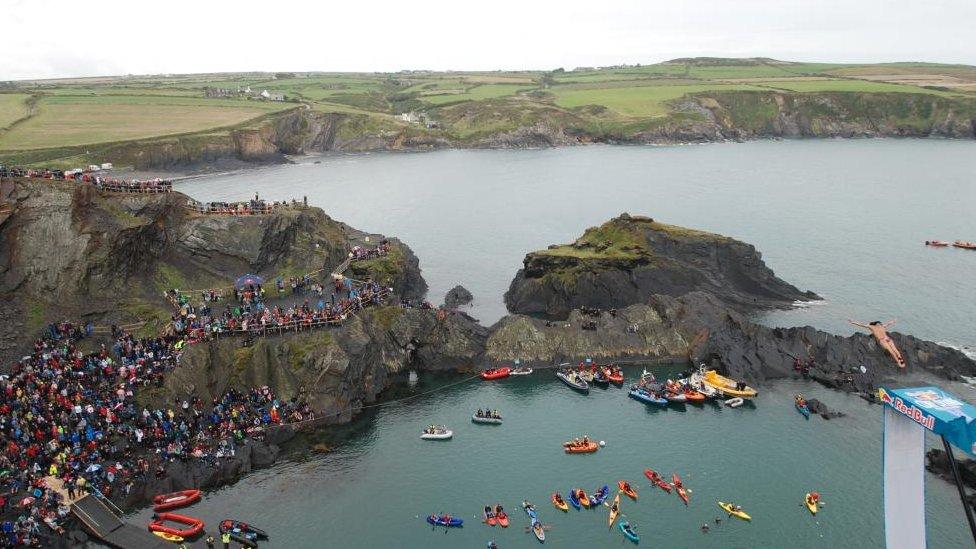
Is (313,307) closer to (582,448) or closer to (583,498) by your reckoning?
(582,448)

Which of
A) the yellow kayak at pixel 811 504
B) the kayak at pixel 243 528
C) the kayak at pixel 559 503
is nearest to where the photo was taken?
the kayak at pixel 243 528

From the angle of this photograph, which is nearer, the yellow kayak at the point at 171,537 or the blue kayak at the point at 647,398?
the yellow kayak at the point at 171,537

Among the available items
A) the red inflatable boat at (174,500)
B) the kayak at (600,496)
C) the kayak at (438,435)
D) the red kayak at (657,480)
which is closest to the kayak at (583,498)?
the kayak at (600,496)

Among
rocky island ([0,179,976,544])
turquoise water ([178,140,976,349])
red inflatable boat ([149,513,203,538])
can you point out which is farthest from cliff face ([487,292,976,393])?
red inflatable boat ([149,513,203,538])

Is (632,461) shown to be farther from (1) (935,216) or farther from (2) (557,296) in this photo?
(1) (935,216)

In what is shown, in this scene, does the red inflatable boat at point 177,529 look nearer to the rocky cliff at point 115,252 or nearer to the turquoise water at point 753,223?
the rocky cliff at point 115,252

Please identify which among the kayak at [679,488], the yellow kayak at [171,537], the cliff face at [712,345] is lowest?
the kayak at [679,488]

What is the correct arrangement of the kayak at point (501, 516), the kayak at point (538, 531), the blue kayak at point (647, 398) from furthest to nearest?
1. the blue kayak at point (647, 398)
2. the kayak at point (501, 516)
3. the kayak at point (538, 531)
